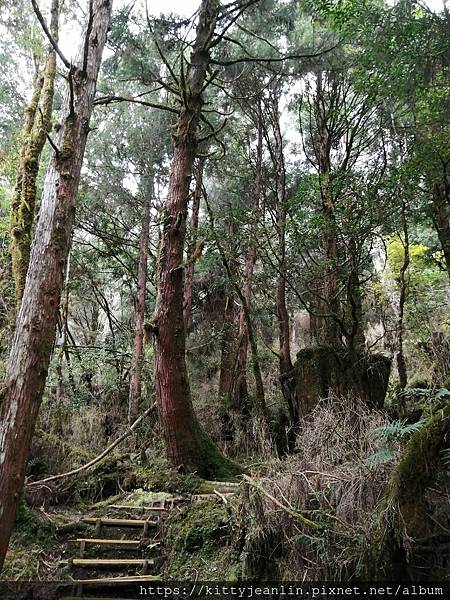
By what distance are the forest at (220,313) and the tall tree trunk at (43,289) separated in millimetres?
20

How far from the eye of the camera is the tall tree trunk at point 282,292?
29.0ft

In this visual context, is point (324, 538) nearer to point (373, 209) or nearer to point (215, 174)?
point (373, 209)

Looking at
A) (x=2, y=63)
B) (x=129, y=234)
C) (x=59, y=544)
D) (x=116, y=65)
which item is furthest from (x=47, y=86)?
(x=59, y=544)

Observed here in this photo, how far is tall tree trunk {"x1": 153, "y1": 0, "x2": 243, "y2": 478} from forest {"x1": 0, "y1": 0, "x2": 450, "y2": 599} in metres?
0.03

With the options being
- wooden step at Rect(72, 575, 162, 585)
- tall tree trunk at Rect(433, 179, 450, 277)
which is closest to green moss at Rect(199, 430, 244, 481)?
wooden step at Rect(72, 575, 162, 585)

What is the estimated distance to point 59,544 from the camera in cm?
427

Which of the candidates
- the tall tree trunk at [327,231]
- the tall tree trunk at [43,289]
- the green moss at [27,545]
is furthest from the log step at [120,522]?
the tall tree trunk at [327,231]

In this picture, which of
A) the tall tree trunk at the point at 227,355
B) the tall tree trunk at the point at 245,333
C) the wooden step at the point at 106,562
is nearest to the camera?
the wooden step at the point at 106,562

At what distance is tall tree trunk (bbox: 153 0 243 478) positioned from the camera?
18.5 feet

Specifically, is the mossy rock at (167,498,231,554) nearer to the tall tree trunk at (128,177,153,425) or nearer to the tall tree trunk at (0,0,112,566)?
the tall tree trunk at (0,0,112,566)

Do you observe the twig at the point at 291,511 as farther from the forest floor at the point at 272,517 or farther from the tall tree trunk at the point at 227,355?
the tall tree trunk at the point at 227,355

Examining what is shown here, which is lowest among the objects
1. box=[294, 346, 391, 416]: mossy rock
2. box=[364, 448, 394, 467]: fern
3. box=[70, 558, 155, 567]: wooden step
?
box=[70, 558, 155, 567]: wooden step

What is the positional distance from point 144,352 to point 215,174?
234 inches

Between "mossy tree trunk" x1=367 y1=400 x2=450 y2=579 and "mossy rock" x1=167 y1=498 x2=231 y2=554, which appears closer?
"mossy tree trunk" x1=367 y1=400 x2=450 y2=579
